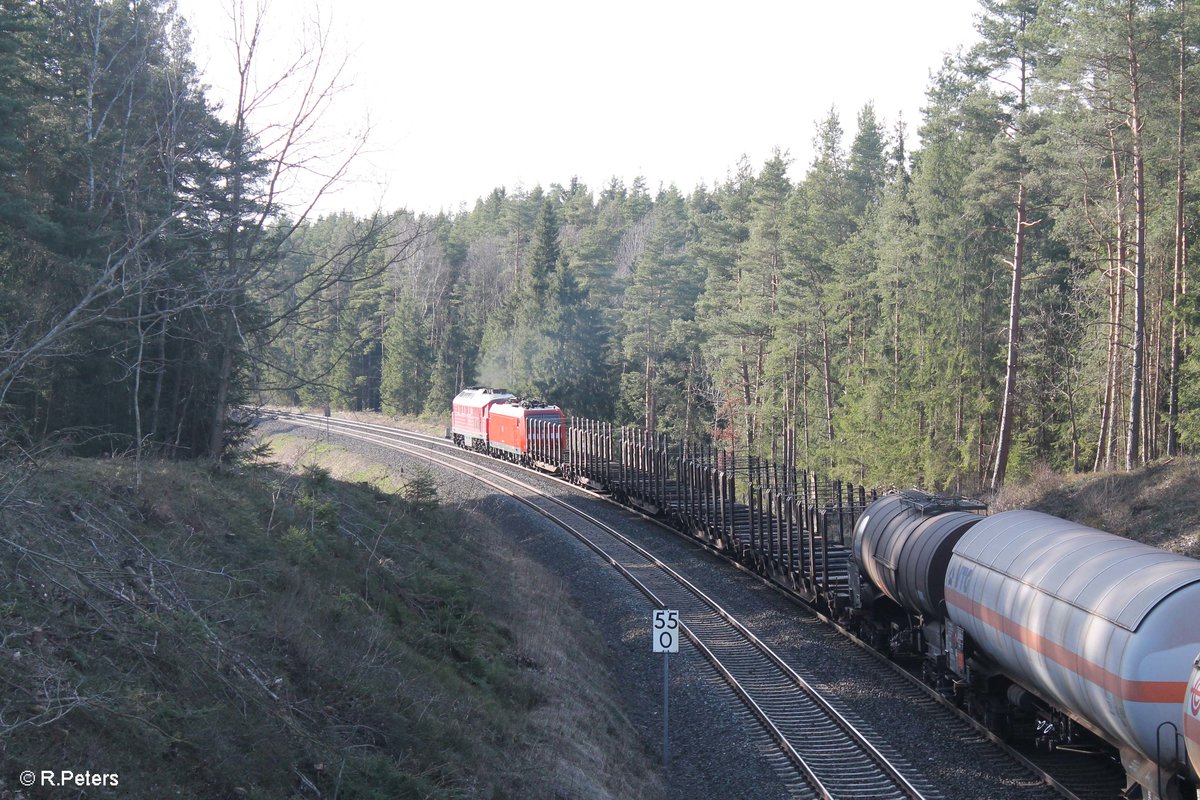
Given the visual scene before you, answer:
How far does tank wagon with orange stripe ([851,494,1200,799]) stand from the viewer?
27.4ft

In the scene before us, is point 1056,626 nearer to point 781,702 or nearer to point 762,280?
point 781,702

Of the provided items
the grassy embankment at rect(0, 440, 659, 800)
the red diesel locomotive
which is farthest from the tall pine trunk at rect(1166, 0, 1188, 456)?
the red diesel locomotive

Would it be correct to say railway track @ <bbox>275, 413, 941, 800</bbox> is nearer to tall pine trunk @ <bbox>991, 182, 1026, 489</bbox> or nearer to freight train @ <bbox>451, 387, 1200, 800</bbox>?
freight train @ <bbox>451, 387, 1200, 800</bbox>

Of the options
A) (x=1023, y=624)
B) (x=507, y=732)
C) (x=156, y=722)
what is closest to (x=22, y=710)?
(x=156, y=722)

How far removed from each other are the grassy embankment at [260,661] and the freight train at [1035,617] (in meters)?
4.73

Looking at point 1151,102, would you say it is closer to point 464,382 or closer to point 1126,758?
point 1126,758

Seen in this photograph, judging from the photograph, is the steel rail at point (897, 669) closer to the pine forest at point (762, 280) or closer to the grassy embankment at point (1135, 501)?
the pine forest at point (762, 280)

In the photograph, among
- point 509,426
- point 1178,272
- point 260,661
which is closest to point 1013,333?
point 1178,272

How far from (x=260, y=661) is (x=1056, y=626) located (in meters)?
8.27

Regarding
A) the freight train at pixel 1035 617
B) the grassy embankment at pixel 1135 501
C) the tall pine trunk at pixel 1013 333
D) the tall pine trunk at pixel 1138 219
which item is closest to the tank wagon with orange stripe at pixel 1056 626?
the freight train at pixel 1035 617

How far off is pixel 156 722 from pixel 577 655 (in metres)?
9.60

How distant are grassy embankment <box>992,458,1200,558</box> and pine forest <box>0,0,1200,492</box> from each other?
1151 millimetres

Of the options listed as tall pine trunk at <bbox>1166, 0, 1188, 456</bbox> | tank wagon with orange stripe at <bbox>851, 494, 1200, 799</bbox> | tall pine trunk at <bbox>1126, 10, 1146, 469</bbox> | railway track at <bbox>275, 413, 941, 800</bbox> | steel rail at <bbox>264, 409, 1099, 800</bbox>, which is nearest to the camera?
tank wagon with orange stripe at <bbox>851, 494, 1200, 799</bbox>

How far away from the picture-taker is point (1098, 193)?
2820 cm
